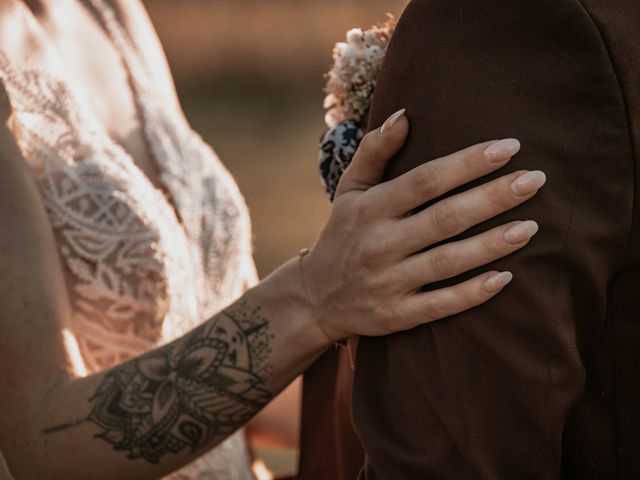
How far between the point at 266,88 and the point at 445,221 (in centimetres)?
872

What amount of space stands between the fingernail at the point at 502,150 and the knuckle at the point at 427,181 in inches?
2.9

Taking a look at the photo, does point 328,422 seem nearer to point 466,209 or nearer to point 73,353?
point 73,353

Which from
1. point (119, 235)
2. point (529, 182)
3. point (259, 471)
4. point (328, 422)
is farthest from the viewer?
point (259, 471)

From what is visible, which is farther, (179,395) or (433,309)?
(179,395)

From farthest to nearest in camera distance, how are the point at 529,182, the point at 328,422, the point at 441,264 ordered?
the point at 328,422 → the point at 441,264 → the point at 529,182

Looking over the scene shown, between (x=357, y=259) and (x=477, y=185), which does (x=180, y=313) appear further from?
(x=477, y=185)

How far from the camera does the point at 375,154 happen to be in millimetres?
1182

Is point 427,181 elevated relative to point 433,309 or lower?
elevated

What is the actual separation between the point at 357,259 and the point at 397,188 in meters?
0.13

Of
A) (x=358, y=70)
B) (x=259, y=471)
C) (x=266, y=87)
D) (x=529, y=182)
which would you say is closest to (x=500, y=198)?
(x=529, y=182)

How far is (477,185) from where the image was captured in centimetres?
112

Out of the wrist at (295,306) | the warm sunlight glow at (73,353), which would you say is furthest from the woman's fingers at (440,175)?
the warm sunlight glow at (73,353)

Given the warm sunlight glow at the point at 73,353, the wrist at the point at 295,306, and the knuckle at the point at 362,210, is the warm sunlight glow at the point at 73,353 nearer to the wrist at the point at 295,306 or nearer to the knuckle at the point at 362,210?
the wrist at the point at 295,306

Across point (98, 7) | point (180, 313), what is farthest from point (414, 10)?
point (98, 7)
